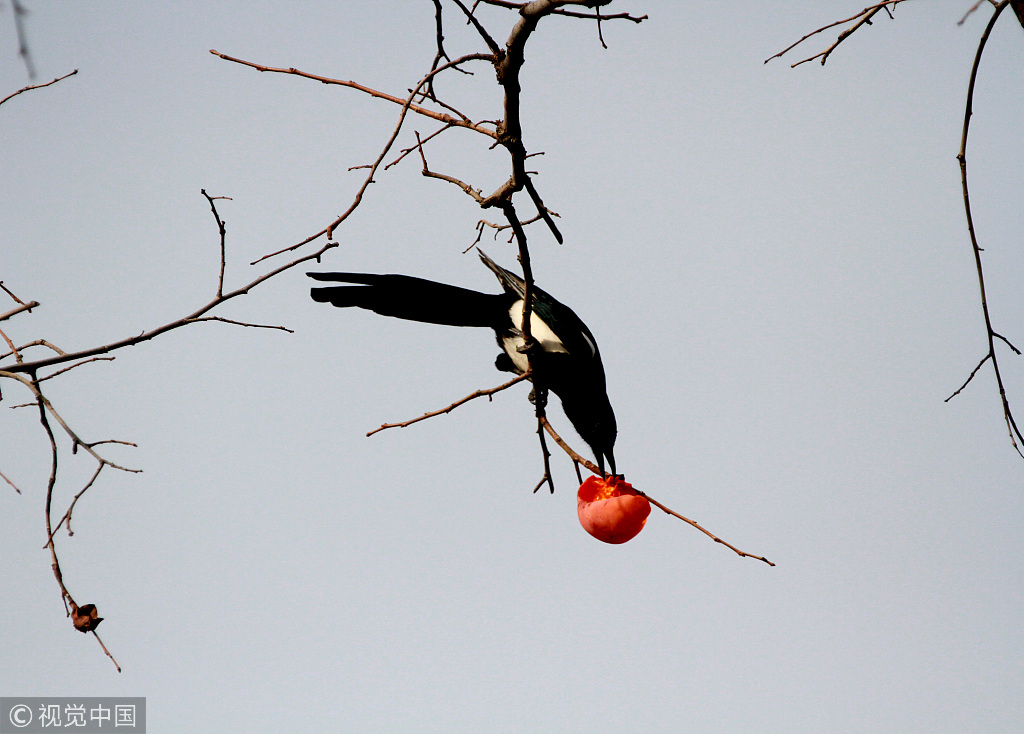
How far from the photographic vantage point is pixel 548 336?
13.0 feet

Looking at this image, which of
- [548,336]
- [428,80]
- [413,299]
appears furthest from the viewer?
[548,336]

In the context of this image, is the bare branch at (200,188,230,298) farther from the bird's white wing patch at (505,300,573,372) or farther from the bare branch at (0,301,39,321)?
the bird's white wing patch at (505,300,573,372)

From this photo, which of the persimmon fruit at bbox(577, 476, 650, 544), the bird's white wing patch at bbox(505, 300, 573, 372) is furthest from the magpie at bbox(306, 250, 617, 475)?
the persimmon fruit at bbox(577, 476, 650, 544)

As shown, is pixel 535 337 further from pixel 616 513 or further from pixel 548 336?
pixel 616 513

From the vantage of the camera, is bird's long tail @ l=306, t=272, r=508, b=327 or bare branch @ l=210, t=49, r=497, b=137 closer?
bare branch @ l=210, t=49, r=497, b=137

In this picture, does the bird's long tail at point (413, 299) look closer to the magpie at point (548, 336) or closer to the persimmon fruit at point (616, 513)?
the magpie at point (548, 336)

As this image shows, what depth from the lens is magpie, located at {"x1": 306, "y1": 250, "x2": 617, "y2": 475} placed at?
3.62m

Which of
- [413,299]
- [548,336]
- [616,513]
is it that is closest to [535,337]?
[548,336]

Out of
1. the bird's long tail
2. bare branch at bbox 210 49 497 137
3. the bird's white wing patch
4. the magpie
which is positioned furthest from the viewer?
the bird's white wing patch

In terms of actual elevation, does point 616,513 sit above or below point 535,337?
below

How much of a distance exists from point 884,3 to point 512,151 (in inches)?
40.2

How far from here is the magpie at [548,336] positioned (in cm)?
362

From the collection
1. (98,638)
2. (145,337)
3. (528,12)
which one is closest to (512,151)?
(528,12)

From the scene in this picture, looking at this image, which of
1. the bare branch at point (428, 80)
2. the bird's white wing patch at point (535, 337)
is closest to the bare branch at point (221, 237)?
the bare branch at point (428, 80)
